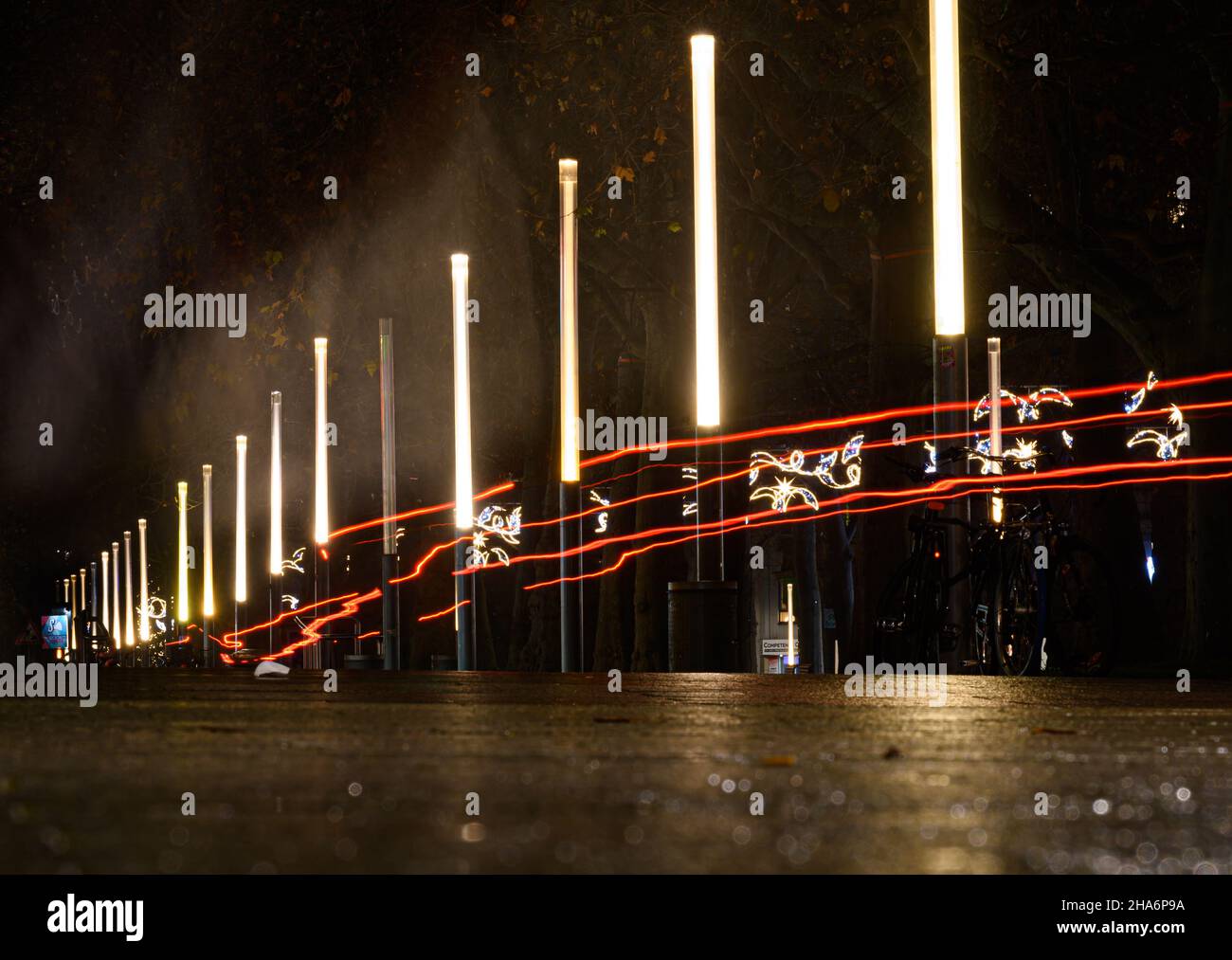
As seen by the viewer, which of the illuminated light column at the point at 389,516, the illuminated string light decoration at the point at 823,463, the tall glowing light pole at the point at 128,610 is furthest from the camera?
the tall glowing light pole at the point at 128,610

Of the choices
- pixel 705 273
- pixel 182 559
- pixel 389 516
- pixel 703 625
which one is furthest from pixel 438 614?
pixel 182 559

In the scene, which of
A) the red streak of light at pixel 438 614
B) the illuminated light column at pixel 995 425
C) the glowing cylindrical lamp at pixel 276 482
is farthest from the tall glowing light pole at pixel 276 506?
the illuminated light column at pixel 995 425

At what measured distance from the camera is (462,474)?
19.5 meters

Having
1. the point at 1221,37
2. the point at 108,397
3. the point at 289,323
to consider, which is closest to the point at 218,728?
the point at 1221,37

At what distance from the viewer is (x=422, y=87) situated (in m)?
20.5

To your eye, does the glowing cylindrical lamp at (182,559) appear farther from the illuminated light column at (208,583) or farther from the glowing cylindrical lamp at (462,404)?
the glowing cylindrical lamp at (462,404)

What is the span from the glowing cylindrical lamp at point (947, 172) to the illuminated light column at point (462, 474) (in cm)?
762

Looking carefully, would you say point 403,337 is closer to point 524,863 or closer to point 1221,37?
point 1221,37

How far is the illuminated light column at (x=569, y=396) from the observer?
15914 millimetres

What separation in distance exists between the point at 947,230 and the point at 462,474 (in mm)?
8215

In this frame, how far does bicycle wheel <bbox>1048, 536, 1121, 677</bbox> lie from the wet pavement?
7167 mm

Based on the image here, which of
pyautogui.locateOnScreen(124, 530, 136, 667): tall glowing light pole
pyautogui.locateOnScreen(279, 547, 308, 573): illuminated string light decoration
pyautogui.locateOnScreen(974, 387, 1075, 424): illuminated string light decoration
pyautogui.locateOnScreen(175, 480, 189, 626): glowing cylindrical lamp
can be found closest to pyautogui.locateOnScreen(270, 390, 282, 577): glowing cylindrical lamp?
pyautogui.locateOnScreen(974, 387, 1075, 424): illuminated string light decoration

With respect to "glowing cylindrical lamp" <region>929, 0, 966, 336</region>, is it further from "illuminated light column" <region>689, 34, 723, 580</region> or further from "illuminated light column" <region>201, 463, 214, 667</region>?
"illuminated light column" <region>201, 463, 214, 667</region>

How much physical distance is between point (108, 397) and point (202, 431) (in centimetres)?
314
